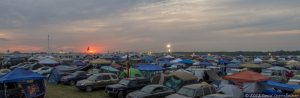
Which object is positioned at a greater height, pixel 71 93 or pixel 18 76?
pixel 18 76

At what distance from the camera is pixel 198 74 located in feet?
90.4

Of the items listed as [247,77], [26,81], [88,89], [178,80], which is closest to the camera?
[26,81]

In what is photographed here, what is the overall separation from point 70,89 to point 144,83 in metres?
6.79

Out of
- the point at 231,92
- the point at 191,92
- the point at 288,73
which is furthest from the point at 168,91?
the point at 288,73

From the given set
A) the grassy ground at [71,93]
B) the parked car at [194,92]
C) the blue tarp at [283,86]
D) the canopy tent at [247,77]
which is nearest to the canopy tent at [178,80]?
the canopy tent at [247,77]

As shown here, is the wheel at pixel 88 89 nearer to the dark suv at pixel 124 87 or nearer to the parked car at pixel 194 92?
the dark suv at pixel 124 87

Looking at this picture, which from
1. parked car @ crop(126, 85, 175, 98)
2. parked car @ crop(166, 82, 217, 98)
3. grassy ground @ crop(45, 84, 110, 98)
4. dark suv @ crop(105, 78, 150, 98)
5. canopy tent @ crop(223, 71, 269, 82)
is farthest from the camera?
grassy ground @ crop(45, 84, 110, 98)

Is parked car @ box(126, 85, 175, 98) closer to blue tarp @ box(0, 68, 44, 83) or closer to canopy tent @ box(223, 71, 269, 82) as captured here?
canopy tent @ box(223, 71, 269, 82)

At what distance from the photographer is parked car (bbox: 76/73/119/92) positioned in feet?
71.2

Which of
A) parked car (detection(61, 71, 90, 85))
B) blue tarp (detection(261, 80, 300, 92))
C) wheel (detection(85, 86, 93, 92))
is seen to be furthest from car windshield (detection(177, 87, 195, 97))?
parked car (detection(61, 71, 90, 85))

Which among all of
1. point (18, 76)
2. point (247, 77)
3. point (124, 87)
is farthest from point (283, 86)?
point (18, 76)

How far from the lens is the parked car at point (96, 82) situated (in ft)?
71.2

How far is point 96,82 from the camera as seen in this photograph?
72.6ft

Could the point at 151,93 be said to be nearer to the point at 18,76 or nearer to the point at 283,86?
the point at 18,76
